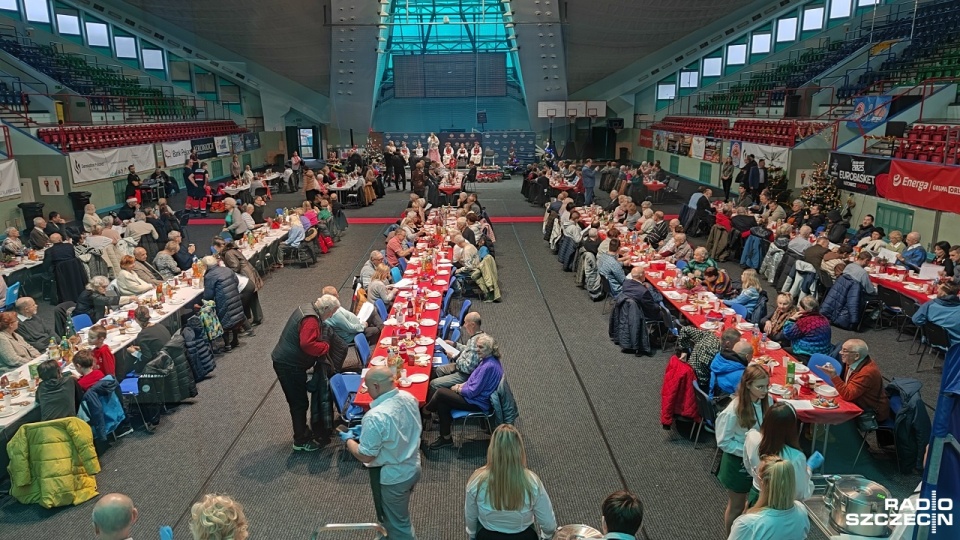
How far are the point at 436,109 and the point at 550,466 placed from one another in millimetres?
32393

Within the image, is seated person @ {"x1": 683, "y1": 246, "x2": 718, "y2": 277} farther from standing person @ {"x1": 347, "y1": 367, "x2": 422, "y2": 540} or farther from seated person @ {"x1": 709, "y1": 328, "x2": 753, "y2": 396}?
standing person @ {"x1": 347, "y1": 367, "x2": 422, "y2": 540}

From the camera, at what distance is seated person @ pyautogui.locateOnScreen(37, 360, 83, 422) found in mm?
5898

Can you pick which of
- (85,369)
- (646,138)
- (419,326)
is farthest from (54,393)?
(646,138)

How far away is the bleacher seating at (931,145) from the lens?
12.5 metres

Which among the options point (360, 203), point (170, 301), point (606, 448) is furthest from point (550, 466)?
point (360, 203)

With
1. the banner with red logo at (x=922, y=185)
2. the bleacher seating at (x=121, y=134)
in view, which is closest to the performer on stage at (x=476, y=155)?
the bleacher seating at (x=121, y=134)

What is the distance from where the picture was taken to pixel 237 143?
96.2 feet

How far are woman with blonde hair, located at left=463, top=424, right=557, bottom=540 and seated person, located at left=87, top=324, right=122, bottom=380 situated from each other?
15.9 ft

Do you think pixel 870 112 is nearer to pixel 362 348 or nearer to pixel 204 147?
pixel 362 348

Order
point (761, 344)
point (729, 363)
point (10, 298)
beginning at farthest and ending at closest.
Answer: point (10, 298) → point (761, 344) → point (729, 363)

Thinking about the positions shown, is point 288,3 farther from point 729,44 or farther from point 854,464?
point 854,464

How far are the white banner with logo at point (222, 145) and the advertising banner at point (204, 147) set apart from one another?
24 centimetres

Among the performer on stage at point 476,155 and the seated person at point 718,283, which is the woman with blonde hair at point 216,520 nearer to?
the seated person at point 718,283

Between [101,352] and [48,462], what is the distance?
1.48m
